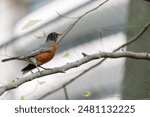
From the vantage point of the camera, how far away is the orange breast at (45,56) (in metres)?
1.44

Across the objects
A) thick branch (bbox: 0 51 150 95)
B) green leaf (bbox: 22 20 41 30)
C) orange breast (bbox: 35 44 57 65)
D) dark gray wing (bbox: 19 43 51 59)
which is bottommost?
thick branch (bbox: 0 51 150 95)

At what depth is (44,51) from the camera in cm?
144

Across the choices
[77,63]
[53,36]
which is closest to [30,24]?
[53,36]

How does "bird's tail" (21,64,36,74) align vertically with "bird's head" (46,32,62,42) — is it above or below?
below

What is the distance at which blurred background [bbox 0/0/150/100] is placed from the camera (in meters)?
1.42

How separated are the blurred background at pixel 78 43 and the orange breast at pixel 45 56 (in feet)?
0.06

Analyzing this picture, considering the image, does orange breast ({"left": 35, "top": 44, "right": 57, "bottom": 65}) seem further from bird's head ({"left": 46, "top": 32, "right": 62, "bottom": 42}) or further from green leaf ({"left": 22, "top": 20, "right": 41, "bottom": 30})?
green leaf ({"left": 22, "top": 20, "right": 41, "bottom": 30})

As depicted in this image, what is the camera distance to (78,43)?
1.48 meters

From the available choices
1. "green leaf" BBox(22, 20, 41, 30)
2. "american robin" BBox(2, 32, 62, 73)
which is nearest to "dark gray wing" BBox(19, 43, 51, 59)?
"american robin" BBox(2, 32, 62, 73)

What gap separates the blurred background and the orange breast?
20 millimetres

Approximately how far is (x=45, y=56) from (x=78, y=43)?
14 cm

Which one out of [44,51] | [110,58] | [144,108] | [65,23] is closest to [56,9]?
[65,23]

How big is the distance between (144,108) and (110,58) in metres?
0.22

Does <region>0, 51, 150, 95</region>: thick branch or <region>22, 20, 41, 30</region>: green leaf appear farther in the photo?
<region>22, 20, 41, 30</region>: green leaf
